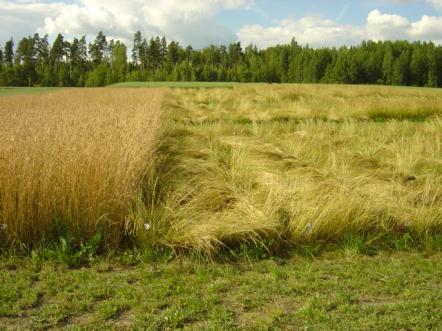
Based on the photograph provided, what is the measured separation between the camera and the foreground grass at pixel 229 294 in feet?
8.21

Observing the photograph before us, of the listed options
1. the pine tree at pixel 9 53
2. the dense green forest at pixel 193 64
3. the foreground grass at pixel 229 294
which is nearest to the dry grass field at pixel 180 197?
the foreground grass at pixel 229 294

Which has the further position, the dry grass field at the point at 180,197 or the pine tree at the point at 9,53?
the pine tree at the point at 9,53

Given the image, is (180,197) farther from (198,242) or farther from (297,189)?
(297,189)

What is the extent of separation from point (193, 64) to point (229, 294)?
9405 centimetres

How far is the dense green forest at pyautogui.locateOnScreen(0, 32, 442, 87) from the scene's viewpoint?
72.7 m

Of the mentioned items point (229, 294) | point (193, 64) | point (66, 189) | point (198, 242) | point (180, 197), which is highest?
point (193, 64)

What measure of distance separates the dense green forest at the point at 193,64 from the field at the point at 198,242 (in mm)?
69004

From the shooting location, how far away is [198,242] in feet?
11.5

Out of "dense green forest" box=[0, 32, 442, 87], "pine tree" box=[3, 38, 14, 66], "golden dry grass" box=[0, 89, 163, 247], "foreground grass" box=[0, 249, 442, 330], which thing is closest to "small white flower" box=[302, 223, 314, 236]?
"foreground grass" box=[0, 249, 442, 330]

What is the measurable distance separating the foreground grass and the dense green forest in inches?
2758

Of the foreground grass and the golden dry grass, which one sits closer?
the foreground grass

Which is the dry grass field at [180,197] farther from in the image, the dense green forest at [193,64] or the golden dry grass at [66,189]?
the dense green forest at [193,64]

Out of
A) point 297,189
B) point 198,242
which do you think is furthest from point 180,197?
point 297,189

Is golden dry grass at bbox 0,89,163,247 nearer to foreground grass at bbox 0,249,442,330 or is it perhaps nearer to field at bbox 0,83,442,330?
field at bbox 0,83,442,330
